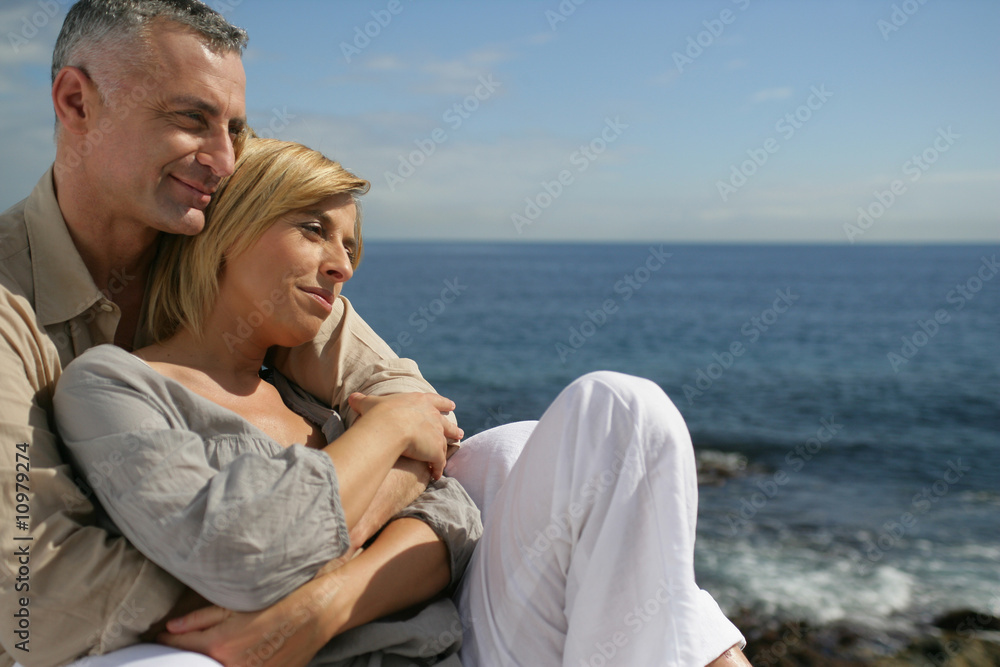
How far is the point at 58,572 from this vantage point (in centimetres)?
207

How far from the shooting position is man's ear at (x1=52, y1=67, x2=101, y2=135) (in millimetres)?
2779

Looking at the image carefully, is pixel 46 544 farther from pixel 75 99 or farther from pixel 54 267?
pixel 75 99

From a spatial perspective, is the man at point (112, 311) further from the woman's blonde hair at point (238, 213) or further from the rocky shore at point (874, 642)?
the rocky shore at point (874, 642)

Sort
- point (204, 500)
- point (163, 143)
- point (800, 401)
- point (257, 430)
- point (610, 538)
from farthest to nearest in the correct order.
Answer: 1. point (800, 401)
2. point (163, 143)
3. point (257, 430)
4. point (610, 538)
5. point (204, 500)

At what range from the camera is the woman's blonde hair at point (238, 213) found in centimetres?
277

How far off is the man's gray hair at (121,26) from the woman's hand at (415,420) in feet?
4.72

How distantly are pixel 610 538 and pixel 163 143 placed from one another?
6.70ft

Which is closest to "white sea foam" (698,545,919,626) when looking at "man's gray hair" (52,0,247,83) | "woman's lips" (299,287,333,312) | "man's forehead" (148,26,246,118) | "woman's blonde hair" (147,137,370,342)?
"woman's lips" (299,287,333,312)

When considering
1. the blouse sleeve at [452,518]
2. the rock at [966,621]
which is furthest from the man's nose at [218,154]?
the rock at [966,621]

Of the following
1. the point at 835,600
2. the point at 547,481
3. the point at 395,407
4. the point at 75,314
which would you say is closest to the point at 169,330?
the point at 75,314

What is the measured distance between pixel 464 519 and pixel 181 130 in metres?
1.72

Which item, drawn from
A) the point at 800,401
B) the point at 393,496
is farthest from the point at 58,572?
the point at 800,401

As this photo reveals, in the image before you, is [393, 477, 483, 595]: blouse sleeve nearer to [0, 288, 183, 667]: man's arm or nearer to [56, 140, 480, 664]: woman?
[56, 140, 480, 664]: woman

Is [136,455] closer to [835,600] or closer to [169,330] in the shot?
[169,330]
